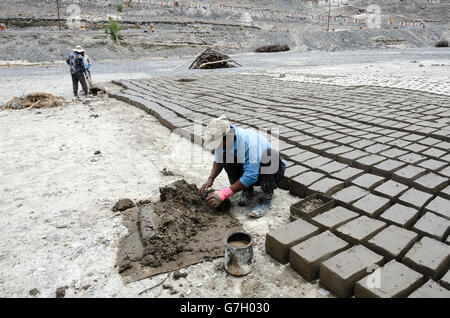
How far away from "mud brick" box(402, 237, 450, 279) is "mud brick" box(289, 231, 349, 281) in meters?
0.39

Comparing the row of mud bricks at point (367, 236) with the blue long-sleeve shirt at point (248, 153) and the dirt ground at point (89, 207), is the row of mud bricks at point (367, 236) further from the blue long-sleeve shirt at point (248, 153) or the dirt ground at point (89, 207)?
the blue long-sleeve shirt at point (248, 153)

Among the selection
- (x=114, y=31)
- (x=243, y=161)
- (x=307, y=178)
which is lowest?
(x=307, y=178)

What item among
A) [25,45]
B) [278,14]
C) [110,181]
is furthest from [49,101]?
[278,14]

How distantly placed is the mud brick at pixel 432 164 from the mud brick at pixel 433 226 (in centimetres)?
82

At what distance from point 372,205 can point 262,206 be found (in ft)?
2.90

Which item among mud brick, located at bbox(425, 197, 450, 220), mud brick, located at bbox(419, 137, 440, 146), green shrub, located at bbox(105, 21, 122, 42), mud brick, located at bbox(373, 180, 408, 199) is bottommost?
mud brick, located at bbox(425, 197, 450, 220)

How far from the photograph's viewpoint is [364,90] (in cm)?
659

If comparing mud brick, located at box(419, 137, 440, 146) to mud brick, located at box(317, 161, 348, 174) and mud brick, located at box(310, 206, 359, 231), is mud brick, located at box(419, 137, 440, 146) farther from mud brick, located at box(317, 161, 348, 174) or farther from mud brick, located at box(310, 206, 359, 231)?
mud brick, located at box(310, 206, 359, 231)

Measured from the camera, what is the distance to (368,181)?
9.45ft

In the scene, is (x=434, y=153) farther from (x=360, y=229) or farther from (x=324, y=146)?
(x=360, y=229)

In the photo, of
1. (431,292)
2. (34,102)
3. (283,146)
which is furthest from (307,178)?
(34,102)

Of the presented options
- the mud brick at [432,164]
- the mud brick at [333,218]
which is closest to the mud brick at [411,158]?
the mud brick at [432,164]

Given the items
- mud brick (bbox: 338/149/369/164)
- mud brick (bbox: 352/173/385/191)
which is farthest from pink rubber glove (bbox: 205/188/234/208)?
mud brick (bbox: 338/149/369/164)

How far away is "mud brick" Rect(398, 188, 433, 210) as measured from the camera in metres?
2.52
